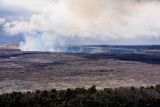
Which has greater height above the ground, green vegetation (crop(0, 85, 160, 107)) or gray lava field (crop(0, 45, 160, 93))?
green vegetation (crop(0, 85, 160, 107))

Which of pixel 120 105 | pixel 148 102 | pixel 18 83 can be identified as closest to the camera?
pixel 120 105

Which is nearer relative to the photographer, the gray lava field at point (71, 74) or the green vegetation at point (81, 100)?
the green vegetation at point (81, 100)

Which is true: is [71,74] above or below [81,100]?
below

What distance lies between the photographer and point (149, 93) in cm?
1641

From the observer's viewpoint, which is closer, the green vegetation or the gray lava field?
the green vegetation

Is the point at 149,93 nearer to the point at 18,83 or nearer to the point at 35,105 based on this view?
the point at 35,105

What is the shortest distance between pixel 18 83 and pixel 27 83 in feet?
4.42

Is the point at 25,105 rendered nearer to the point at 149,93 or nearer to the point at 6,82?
the point at 149,93

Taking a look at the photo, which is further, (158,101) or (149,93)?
(149,93)

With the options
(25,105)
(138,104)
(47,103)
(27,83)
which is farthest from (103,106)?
(27,83)

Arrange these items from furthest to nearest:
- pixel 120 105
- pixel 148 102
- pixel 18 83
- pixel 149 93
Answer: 1. pixel 18 83
2. pixel 149 93
3. pixel 148 102
4. pixel 120 105

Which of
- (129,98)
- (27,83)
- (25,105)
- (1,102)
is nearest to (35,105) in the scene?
(25,105)

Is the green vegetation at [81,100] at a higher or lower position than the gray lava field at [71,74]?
higher

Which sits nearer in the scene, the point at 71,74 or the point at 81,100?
the point at 81,100
